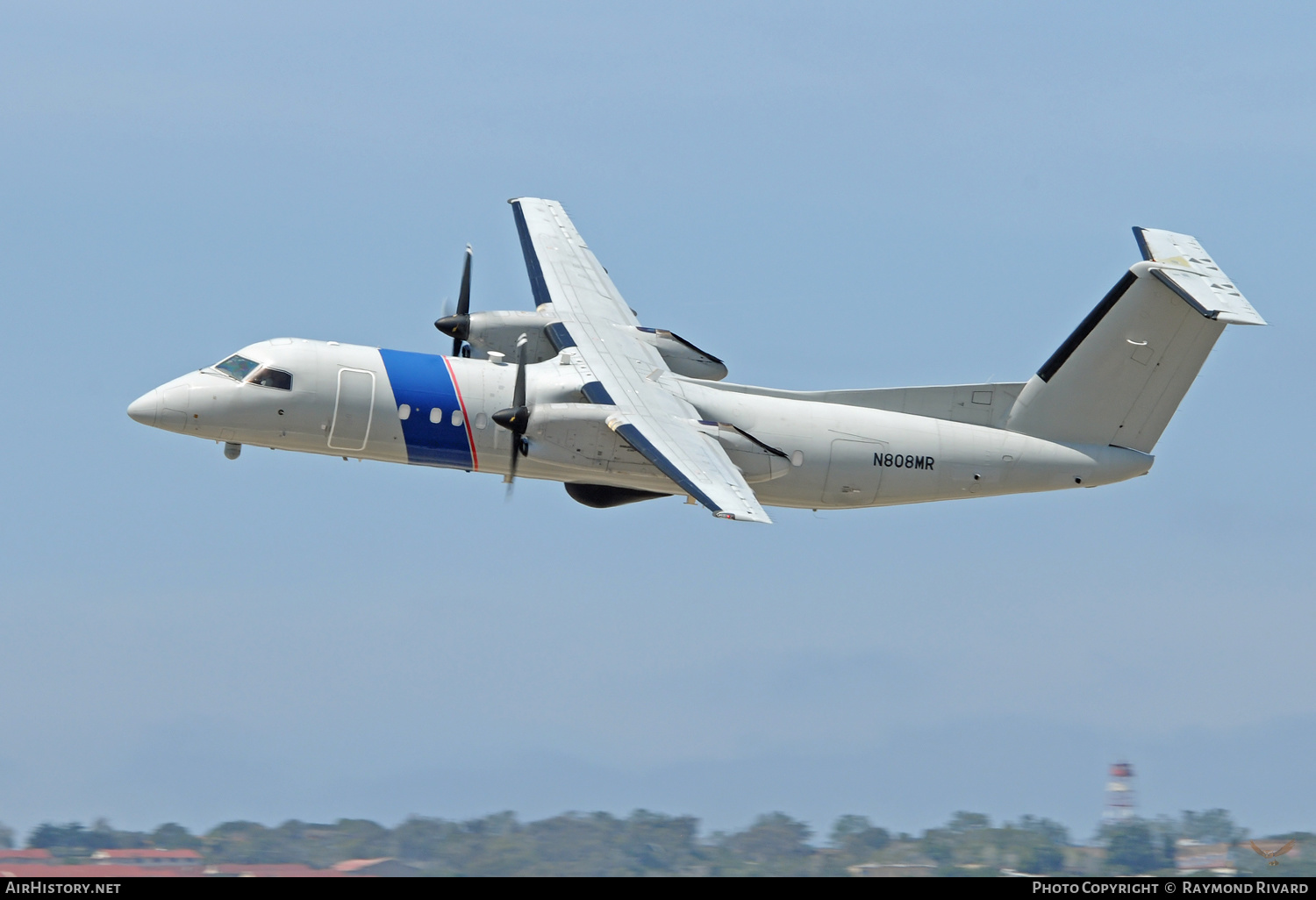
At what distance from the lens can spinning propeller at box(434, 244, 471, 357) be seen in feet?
89.3

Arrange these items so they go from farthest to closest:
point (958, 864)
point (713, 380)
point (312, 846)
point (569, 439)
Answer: point (958, 864) → point (713, 380) → point (312, 846) → point (569, 439)

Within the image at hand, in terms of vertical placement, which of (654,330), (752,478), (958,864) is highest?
(654,330)

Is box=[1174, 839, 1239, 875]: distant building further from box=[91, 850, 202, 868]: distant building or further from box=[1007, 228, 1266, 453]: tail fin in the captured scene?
box=[91, 850, 202, 868]: distant building

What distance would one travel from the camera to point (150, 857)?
82.5 feet

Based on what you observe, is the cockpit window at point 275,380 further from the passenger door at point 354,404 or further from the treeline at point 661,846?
the treeline at point 661,846

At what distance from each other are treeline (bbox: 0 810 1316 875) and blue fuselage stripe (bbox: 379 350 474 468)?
22.8ft

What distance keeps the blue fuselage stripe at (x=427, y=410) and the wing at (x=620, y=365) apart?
238 cm

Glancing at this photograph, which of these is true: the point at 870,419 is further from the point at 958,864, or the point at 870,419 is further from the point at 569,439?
the point at 958,864

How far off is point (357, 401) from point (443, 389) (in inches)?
57.5

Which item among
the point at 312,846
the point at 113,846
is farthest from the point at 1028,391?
the point at 113,846

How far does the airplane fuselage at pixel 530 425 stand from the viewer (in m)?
23.6

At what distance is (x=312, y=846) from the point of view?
82.1ft

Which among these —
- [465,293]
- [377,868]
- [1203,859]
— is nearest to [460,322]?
[465,293]

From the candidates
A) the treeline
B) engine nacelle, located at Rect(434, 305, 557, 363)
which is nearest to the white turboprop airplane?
engine nacelle, located at Rect(434, 305, 557, 363)
